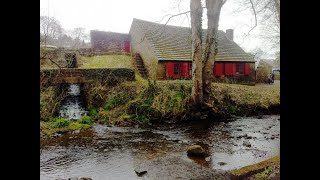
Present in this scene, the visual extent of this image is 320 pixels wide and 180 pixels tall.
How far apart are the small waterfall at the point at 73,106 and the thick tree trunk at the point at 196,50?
6.19m

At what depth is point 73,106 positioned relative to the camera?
639 inches

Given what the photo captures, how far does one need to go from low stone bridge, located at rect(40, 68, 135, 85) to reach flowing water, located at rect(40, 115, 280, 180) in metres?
3.73

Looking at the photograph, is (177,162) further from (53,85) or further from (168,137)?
(53,85)

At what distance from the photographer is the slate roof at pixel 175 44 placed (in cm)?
2243

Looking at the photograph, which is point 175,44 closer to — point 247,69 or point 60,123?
point 247,69

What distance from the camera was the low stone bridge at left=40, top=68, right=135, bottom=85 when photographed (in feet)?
48.4

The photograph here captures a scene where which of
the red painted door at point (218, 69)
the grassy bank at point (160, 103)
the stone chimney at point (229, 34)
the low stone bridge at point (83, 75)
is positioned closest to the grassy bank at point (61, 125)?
the grassy bank at point (160, 103)

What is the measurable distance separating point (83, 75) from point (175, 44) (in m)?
10.4

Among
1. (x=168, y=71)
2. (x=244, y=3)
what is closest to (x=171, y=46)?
(x=168, y=71)

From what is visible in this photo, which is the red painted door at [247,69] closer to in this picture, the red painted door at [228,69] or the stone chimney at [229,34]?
the red painted door at [228,69]

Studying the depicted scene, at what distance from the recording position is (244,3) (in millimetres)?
15445
